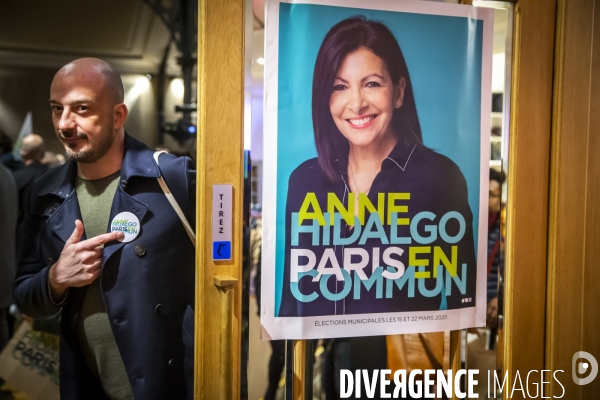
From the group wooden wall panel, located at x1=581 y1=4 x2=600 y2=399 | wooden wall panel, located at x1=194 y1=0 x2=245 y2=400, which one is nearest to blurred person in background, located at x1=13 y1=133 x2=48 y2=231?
wooden wall panel, located at x1=194 y1=0 x2=245 y2=400

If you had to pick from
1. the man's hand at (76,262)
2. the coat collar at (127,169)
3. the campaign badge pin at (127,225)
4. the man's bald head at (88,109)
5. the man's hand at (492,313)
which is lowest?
the man's hand at (492,313)

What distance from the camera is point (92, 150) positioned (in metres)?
1.52

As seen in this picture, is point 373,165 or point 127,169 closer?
point 127,169

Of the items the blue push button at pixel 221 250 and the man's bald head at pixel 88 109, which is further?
the blue push button at pixel 221 250

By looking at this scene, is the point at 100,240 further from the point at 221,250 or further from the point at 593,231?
the point at 593,231

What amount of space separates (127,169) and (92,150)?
108 mm

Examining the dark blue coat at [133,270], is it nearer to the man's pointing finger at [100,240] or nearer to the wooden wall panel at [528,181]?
the man's pointing finger at [100,240]

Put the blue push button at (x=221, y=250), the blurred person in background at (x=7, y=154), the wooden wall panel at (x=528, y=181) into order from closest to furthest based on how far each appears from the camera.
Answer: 1. the blurred person in background at (x=7, y=154)
2. the blue push button at (x=221, y=250)
3. the wooden wall panel at (x=528, y=181)

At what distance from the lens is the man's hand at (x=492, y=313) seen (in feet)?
5.87

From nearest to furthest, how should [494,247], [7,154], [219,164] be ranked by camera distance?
1. [7,154]
2. [219,164]
3. [494,247]

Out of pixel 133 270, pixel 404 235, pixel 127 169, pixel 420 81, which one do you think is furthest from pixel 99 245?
pixel 420 81

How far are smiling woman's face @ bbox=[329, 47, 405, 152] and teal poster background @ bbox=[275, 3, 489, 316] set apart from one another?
0.26ft

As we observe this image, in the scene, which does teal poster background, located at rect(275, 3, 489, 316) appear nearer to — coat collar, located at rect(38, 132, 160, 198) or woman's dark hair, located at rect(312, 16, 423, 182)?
woman's dark hair, located at rect(312, 16, 423, 182)

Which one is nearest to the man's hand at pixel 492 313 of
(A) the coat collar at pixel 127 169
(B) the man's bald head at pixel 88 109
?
(A) the coat collar at pixel 127 169
